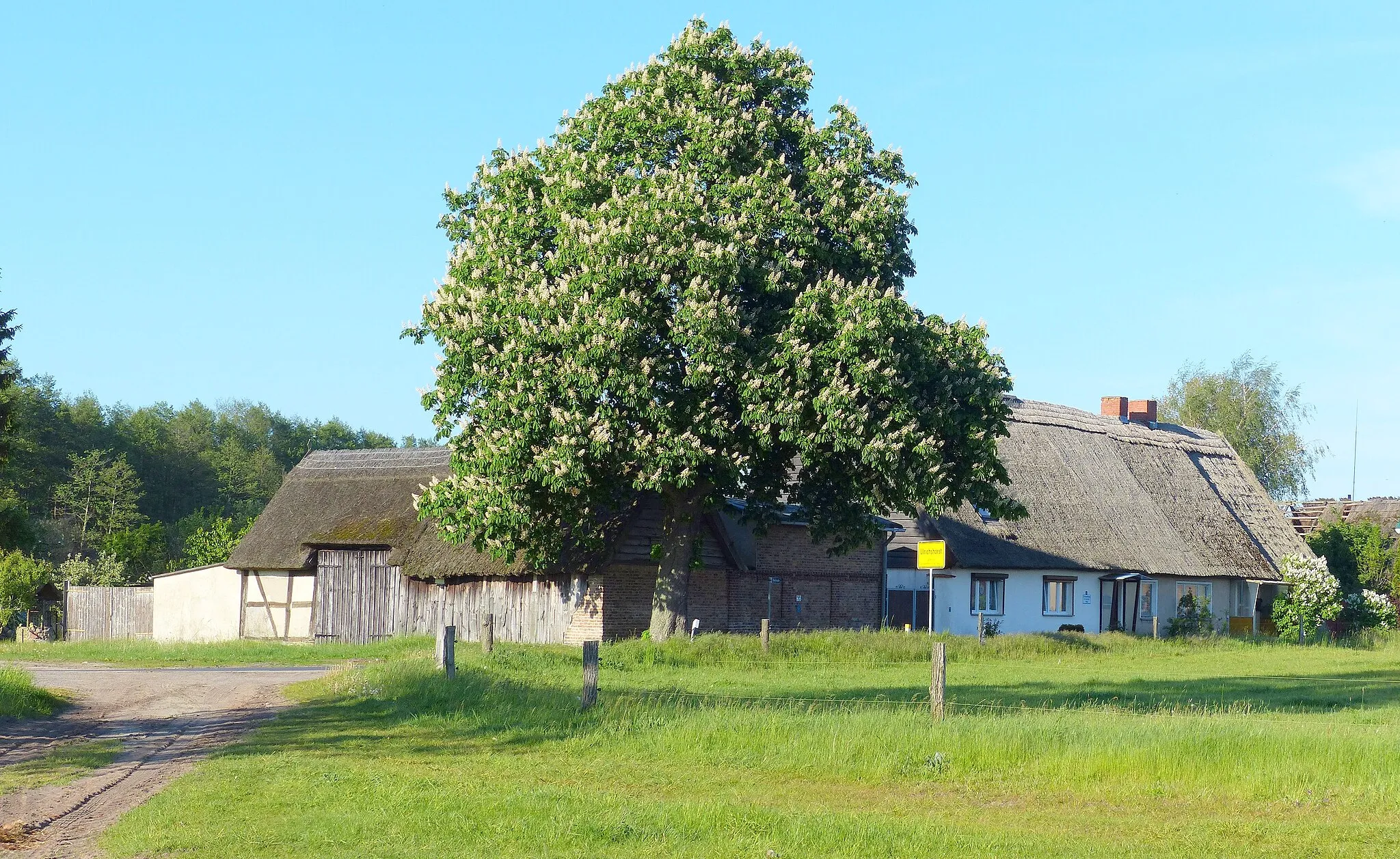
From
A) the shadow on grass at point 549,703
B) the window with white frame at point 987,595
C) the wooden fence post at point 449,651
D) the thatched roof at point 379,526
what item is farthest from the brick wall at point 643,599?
the wooden fence post at point 449,651

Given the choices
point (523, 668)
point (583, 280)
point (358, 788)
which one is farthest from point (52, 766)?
point (583, 280)

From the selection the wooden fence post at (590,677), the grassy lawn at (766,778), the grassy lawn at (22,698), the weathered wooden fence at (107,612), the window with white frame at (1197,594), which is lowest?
the weathered wooden fence at (107,612)

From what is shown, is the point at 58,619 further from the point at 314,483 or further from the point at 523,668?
the point at 523,668

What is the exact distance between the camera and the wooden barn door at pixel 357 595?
138ft

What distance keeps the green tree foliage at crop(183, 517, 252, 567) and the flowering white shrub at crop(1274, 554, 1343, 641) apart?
41.8 meters

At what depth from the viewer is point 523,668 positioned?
26.5 meters

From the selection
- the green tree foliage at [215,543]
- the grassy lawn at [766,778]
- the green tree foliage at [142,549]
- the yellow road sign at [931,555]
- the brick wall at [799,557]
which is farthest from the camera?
the green tree foliage at [215,543]

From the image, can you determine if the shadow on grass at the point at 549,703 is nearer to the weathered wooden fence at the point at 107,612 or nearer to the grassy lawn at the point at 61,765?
the grassy lawn at the point at 61,765

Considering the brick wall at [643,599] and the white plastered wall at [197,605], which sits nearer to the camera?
the brick wall at [643,599]

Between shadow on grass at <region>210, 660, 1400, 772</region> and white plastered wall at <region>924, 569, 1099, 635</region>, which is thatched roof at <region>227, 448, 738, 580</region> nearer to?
white plastered wall at <region>924, 569, 1099, 635</region>

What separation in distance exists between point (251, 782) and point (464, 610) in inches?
1034

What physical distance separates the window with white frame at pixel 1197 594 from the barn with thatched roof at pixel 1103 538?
0.26 feet

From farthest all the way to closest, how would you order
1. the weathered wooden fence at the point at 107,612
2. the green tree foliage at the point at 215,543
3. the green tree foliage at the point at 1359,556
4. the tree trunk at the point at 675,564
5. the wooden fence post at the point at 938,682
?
the green tree foliage at the point at 1359,556, the green tree foliage at the point at 215,543, the weathered wooden fence at the point at 107,612, the tree trunk at the point at 675,564, the wooden fence post at the point at 938,682

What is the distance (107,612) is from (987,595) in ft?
101
